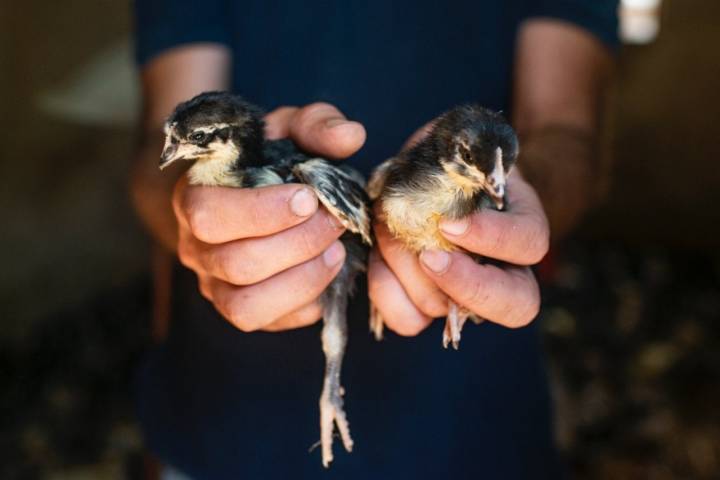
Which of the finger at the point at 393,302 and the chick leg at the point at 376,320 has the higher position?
the finger at the point at 393,302

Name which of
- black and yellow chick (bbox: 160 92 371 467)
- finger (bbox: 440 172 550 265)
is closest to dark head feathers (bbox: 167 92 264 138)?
black and yellow chick (bbox: 160 92 371 467)

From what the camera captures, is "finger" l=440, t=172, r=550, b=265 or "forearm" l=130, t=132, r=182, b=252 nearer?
"finger" l=440, t=172, r=550, b=265

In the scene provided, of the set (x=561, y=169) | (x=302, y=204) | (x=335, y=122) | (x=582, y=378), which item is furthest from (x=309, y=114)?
(x=582, y=378)

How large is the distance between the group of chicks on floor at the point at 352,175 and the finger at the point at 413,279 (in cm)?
1

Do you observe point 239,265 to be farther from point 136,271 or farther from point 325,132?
point 136,271

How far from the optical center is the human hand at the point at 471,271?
0.80m

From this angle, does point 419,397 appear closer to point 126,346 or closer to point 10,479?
point 10,479

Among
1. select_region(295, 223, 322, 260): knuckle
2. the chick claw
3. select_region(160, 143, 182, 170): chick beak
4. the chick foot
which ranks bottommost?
the chick claw

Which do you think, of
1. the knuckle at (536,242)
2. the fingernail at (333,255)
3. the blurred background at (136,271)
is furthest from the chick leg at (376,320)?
the blurred background at (136,271)

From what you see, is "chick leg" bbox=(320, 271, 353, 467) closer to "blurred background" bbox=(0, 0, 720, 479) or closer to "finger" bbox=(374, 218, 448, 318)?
"finger" bbox=(374, 218, 448, 318)

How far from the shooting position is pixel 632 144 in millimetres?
3082

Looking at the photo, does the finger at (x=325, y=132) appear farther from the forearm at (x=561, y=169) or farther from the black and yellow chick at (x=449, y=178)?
the forearm at (x=561, y=169)

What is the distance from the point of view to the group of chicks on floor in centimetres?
79

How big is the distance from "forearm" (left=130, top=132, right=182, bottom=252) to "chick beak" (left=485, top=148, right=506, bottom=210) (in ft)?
1.76
